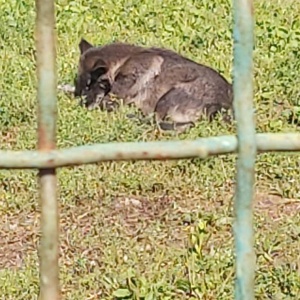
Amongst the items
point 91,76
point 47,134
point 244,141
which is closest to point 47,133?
point 47,134

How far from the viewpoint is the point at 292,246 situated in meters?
3.75

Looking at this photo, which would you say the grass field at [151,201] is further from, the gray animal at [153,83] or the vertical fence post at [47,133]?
the vertical fence post at [47,133]

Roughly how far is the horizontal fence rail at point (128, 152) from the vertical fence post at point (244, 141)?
0.06 feet

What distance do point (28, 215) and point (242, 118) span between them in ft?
9.43

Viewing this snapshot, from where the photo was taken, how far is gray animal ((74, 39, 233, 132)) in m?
5.70

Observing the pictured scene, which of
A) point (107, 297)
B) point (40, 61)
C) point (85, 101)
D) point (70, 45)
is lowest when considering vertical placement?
point (107, 297)

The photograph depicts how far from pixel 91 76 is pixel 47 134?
4.75 metres

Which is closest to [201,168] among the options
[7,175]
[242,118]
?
[7,175]

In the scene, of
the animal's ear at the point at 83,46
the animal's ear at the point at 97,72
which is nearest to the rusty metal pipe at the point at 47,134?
the animal's ear at the point at 97,72

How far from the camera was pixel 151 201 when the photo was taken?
4367 mm

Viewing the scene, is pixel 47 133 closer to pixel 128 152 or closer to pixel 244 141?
pixel 128 152

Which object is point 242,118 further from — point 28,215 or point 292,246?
point 28,215

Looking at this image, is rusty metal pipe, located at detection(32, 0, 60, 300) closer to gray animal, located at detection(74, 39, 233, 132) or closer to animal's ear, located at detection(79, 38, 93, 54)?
gray animal, located at detection(74, 39, 233, 132)

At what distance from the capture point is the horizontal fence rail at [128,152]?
4.45ft
